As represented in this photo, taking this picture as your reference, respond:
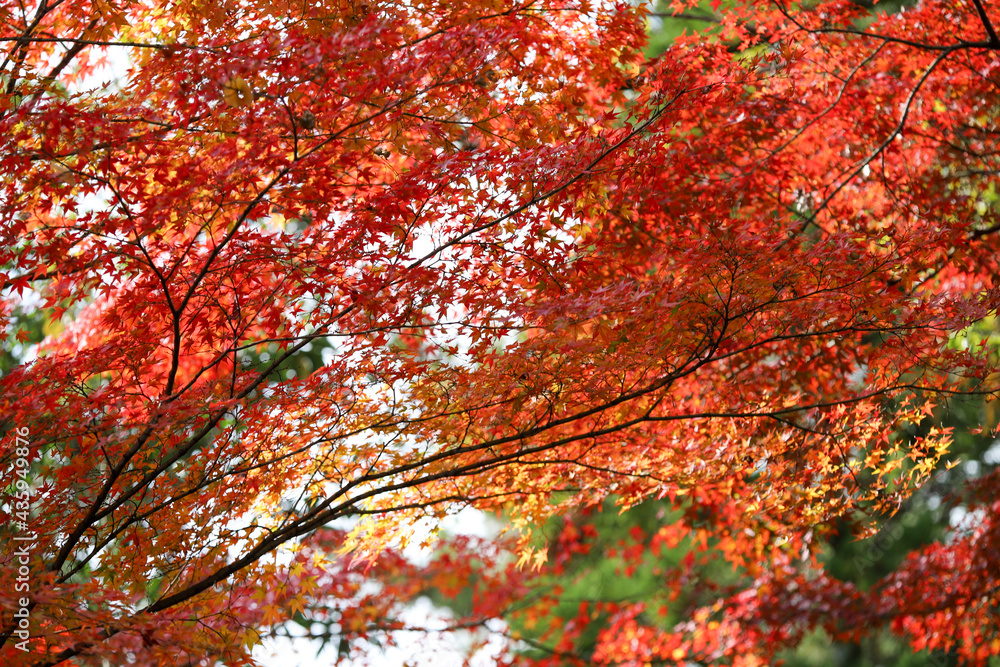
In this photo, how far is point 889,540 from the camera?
13289 millimetres

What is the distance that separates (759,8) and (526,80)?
2243 millimetres

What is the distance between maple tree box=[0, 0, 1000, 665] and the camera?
133 inches

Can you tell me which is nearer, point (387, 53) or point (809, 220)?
point (387, 53)

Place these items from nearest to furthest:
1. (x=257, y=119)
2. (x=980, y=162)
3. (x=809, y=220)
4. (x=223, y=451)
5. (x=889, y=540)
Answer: (x=257, y=119), (x=223, y=451), (x=809, y=220), (x=980, y=162), (x=889, y=540)

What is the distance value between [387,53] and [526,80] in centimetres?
128

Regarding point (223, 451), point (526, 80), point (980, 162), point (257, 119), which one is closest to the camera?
point (257, 119)

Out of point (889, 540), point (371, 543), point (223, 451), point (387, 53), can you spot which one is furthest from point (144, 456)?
point (889, 540)

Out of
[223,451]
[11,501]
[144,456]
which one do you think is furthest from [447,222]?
[11,501]

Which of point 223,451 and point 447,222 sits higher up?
point 447,222

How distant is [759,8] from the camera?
18.6ft

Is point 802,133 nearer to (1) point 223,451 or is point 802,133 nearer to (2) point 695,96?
(2) point 695,96

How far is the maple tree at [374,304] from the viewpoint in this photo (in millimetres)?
3377

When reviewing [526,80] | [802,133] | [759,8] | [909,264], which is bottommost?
[909,264]

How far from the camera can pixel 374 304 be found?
3.49 metres
